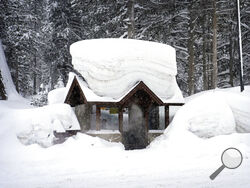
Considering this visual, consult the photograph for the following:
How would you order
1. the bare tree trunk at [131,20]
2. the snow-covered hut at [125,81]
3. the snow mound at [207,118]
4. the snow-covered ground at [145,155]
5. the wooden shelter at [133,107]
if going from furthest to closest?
the bare tree trunk at [131,20] → the snow-covered hut at [125,81] → the wooden shelter at [133,107] → the snow mound at [207,118] → the snow-covered ground at [145,155]

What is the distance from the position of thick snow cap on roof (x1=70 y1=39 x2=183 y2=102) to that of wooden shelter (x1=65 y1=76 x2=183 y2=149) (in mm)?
625

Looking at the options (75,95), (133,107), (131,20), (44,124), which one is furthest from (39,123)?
(131,20)

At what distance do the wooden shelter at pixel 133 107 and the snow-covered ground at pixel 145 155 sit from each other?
2.44 metres

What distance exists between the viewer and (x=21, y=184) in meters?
6.78

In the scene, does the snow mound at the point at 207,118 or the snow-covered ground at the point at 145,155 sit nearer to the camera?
the snow-covered ground at the point at 145,155

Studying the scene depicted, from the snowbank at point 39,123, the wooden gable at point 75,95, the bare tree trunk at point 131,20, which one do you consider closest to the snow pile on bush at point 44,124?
the snowbank at point 39,123

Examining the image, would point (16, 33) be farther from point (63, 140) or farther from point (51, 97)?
point (63, 140)

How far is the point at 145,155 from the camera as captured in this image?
1086 centimetres

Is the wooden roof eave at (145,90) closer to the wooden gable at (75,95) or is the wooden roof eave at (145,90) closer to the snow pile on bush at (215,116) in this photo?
the snow pile on bush at (215,116)

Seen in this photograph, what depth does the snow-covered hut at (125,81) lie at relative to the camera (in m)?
15.4

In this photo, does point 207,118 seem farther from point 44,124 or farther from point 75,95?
point 75,95

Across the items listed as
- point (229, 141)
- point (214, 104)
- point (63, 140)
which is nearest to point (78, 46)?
point (63, 140)

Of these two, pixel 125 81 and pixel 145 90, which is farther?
pixel 125 81

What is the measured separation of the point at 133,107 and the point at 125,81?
2008 millimetres
